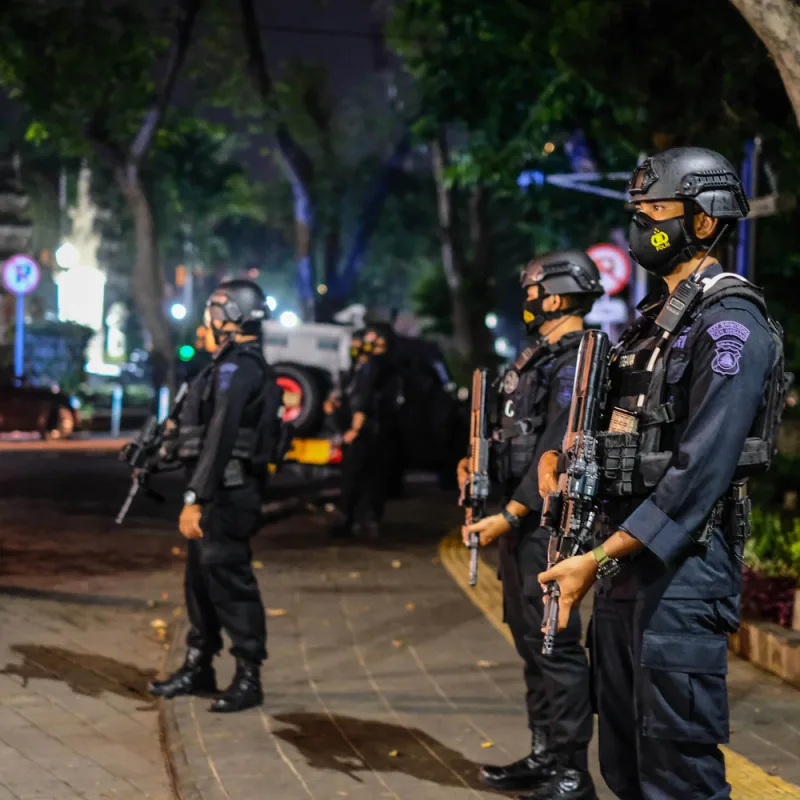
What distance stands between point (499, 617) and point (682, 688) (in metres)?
5.98

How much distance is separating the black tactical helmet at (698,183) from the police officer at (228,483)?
10.6ft

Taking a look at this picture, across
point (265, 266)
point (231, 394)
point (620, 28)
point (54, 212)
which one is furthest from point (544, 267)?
point (265, 266)

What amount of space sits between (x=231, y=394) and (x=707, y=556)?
343 centimetres

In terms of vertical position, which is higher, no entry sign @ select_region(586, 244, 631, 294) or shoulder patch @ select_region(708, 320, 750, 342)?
no entry sign @ select_region(586, 244, 631, 294)

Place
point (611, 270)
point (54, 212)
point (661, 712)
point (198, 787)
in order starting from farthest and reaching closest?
point (54, 212)
point (611, 270)
point (198, 787)
point (661, 712)

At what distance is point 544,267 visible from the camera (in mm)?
5766

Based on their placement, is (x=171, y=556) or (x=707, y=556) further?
(x=171, y=556)

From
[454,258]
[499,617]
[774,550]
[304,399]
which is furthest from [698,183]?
[454,258]

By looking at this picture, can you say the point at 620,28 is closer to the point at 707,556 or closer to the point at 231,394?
the point at 231,394

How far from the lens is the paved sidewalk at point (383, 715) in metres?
5.76

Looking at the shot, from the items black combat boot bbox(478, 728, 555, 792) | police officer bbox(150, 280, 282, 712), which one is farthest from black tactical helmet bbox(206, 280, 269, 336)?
black combat boot bbox(478, 728, 555, 792)

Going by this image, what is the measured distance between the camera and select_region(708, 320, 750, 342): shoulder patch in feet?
12.1

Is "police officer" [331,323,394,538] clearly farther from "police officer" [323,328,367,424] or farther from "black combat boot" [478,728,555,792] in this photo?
"black combat boot" [478,728,555,792]

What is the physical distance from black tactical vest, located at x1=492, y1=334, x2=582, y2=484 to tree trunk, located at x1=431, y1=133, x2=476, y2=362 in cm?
2728
